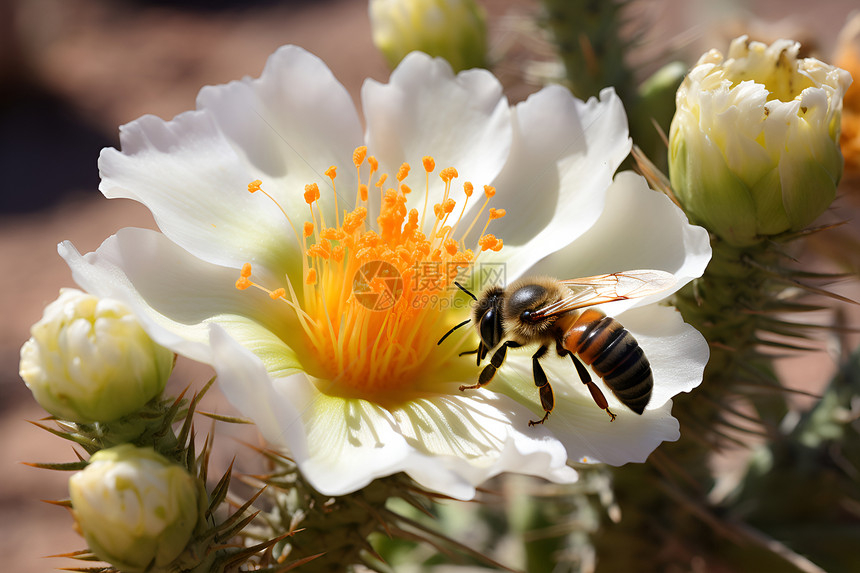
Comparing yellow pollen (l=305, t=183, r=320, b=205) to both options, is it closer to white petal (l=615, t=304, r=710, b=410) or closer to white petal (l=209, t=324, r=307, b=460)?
white petal (l=209, t=324, r=307, b=460)

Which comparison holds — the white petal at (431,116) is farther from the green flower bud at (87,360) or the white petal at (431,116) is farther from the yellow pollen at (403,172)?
the green flower bud at (87,360)

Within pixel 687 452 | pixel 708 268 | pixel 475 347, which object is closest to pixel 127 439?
pixel 475 347

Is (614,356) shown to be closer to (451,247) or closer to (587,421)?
(587,421)

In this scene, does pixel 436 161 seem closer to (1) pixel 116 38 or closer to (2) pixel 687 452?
(2) pixel 687 452

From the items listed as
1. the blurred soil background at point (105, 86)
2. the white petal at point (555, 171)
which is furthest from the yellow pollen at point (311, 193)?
the blurred soil background at point (105, 86)

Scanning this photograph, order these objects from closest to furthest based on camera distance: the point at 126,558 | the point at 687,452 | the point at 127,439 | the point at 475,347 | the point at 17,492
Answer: the point at 126,558
the point at 127,439
the point at 475,347
the point at 687,452
the point at 17,492
